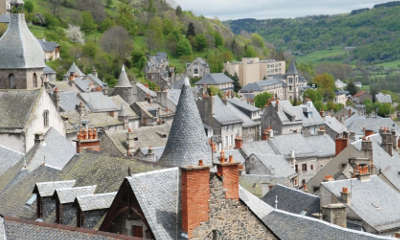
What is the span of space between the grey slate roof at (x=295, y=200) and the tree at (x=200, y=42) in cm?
15291

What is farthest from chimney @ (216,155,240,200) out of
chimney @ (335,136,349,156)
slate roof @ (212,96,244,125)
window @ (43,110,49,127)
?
slate roof @ (212,96,244,125)

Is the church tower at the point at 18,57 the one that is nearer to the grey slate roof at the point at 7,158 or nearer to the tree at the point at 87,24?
the grey slate roof at the point at 7,158

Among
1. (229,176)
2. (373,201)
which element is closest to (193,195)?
(229,176)

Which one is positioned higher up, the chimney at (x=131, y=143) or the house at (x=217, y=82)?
the chimney at (x=131, y=143)

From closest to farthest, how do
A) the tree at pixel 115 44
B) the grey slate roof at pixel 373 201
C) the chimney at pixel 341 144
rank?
the grey slate roof at pixel 373 201
the chimney at pixel 341 144
the tree at pixel 115 44

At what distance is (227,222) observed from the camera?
2045 centimetres

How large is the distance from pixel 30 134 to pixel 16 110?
92.0 inches

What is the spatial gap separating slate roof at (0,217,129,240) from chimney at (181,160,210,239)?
6.61 ft

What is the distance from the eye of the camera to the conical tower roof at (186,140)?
21.8 meters

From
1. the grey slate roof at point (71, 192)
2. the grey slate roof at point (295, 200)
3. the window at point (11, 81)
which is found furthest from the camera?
the window at point (11, 81)

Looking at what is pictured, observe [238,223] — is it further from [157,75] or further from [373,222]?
[157,75]

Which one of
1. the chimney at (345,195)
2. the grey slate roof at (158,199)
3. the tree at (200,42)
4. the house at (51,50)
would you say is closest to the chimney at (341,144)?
the chimney at (345,195)

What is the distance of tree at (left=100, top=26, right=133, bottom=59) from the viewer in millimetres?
153250

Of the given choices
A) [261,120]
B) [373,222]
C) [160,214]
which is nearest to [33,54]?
[373,222]
